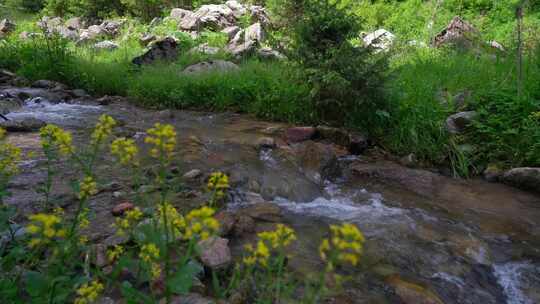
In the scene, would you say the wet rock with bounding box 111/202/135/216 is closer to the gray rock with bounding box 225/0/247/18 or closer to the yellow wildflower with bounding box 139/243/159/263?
the yellow wildflower with bounding box 139/243/159/263

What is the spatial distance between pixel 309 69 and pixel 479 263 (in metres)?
3.50

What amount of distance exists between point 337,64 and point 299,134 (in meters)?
1.14

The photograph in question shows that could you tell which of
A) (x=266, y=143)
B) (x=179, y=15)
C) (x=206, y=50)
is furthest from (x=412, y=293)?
(x=179, y=15)

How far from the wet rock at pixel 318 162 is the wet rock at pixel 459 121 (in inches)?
66.1

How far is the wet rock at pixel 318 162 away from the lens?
16.4ft

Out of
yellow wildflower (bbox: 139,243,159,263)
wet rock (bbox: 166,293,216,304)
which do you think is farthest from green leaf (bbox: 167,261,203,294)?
wet rock (bbox: 166,293,216,304)

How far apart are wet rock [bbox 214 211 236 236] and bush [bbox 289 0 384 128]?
2.87 meters

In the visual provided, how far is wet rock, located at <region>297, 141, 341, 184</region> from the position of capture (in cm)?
498

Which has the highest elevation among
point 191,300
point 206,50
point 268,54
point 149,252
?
point 149,252

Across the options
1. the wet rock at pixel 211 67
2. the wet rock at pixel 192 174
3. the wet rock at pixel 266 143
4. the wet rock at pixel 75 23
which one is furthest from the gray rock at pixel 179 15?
the wet rock at pixel 192 174

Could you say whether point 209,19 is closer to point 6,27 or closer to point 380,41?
point 6,27

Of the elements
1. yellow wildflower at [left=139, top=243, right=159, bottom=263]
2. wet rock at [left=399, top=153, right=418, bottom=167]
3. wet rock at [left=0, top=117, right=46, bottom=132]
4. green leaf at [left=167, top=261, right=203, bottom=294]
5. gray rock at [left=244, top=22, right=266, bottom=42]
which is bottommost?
wet rock at [left=0, top=117, right=46, bottom=132]

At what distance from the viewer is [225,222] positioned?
332 cm

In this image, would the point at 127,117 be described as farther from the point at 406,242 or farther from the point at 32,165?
the point at 406,242
